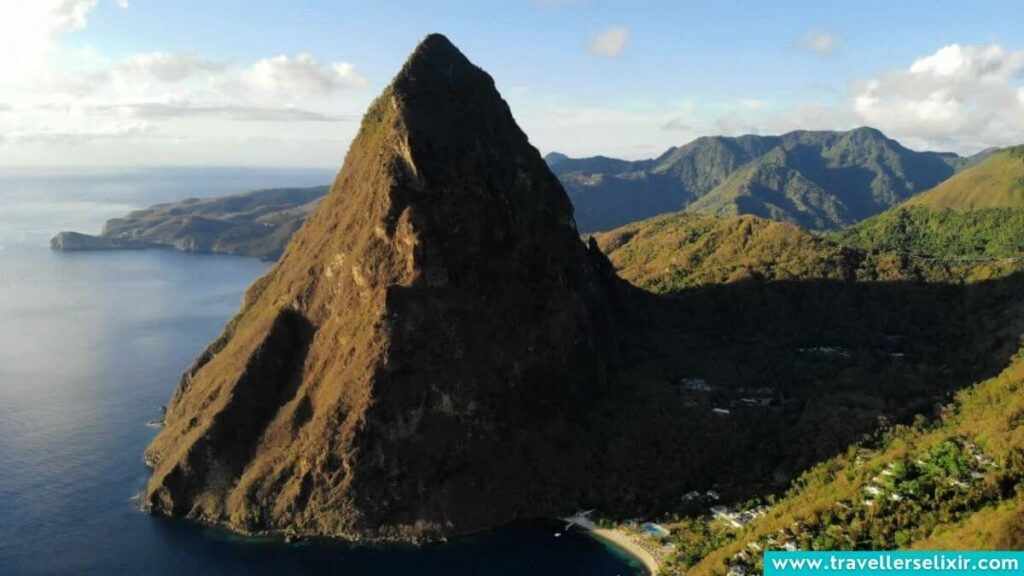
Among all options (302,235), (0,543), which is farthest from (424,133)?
(0,543)

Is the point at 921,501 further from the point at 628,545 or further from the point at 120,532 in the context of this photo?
the point at 120,532

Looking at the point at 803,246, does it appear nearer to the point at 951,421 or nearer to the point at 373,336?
the point at 951,421

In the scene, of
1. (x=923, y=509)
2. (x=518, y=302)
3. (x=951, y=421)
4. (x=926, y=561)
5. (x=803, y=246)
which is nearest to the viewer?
(x=926, y=561)

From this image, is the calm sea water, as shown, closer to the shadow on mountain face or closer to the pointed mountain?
the pointed mountain

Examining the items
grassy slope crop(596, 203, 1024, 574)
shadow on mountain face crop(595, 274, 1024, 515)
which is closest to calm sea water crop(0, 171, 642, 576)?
grassy slope crop(596, 203, 1024, 574)

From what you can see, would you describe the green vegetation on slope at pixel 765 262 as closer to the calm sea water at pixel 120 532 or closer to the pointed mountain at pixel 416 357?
the pointed mountain at pixel 416 357

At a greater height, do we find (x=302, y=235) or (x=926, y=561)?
(x=302, y=235)
